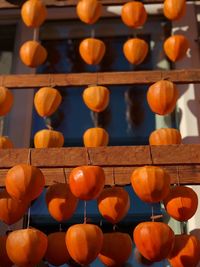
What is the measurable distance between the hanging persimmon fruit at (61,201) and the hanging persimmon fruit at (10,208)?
85 mm

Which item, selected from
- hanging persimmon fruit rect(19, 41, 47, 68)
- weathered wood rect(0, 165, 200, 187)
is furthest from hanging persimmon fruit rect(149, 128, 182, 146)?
hanging persimmon fruit rect(19, 41, 47, 68)

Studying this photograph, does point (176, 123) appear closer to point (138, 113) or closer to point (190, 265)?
point (138, 113)

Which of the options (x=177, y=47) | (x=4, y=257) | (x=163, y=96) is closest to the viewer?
(x=4, y=257)

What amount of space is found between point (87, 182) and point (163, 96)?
1.77 ft

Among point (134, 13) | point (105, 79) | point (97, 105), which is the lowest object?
point (97, 105)

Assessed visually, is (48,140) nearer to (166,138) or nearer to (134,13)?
(166,138)

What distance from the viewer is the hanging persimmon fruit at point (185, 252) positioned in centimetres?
146

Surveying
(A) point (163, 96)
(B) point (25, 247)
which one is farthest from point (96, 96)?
(B) point (25, 247)

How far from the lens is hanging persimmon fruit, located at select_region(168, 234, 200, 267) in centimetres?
146

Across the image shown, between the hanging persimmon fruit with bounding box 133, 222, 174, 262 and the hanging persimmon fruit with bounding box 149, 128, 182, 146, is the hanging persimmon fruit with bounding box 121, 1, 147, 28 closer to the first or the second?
the hanging persimmon fruit with bounding box 149, 128, 182, 146

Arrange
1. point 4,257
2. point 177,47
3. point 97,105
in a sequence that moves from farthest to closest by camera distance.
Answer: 1. point 177,47
2. point 97,105
3. point 4,257

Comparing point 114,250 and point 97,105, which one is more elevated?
point 97,105

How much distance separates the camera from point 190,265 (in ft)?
4.79

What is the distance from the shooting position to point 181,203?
1.53 m
